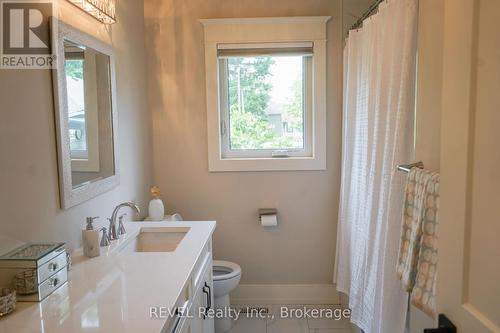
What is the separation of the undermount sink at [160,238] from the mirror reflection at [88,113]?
15.3 inches

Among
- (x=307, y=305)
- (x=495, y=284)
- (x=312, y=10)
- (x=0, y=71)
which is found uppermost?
(x=312, y=10)

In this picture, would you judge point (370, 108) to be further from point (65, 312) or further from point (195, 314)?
point (65, 312)

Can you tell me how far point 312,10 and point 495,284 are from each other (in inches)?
96.7

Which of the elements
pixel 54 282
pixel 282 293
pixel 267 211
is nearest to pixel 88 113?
pixel 54 282

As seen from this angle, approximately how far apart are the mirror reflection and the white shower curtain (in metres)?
1.41

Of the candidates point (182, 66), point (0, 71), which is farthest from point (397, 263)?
point (182, 66)

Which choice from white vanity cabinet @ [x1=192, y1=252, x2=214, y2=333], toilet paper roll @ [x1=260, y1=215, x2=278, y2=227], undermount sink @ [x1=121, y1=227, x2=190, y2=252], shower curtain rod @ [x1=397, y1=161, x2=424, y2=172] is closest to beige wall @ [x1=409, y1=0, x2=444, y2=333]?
shower curtain rod @ [x1=397, y1=161, x2=424, y2=172]

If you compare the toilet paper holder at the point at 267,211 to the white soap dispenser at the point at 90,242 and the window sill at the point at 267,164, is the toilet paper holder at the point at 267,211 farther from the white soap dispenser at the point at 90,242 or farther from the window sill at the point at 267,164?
the white soap dispenser at the point at 90,242

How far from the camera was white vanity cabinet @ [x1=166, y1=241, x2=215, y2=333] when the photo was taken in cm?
142

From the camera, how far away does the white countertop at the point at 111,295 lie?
1.10 meters

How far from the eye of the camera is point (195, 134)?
2.93 metres

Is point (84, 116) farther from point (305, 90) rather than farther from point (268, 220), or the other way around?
point (305, 90)

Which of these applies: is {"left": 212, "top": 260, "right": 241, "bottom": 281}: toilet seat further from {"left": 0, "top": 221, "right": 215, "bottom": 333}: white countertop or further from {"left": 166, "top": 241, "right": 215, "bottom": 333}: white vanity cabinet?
{"left": 0, "top": 221, "right": 215, "bottom": 333}: white countertop

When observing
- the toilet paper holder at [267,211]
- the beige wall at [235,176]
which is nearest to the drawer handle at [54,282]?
the beige wall at [235,176]
